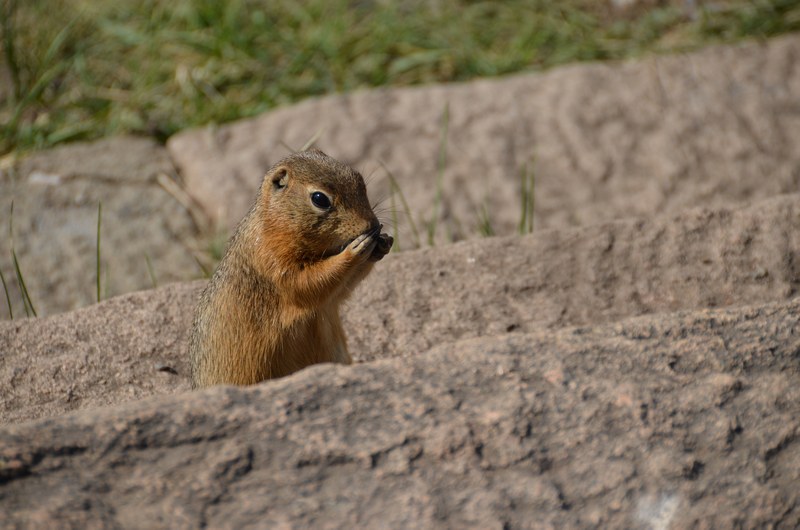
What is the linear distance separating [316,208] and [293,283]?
→ 0.88 ft

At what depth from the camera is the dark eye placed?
11.0 feet

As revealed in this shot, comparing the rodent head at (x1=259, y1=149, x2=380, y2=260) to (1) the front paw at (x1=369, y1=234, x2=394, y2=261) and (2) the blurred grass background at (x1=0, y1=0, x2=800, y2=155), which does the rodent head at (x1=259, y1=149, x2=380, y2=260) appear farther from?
(2) the blurred grass background at (x1=0, y1=0, x2=800, y2=155)

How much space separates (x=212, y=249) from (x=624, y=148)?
2.64 metres

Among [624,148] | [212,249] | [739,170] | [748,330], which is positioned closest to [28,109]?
[212,249]

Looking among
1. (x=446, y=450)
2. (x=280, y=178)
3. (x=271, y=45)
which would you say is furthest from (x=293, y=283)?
(x=271, y=45)

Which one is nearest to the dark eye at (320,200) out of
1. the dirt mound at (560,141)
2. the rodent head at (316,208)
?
the rodent head at (316,208)

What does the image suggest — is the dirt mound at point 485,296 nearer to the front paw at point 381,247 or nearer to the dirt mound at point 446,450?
the front paw at point 381,247

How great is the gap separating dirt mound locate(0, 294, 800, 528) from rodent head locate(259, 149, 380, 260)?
2.97 ft

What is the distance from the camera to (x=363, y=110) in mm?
6504

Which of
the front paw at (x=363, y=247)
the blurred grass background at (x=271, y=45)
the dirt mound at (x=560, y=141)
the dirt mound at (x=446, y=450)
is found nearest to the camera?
the dirt mound at (x=446, y=450)

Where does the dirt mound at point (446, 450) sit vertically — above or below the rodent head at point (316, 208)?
below

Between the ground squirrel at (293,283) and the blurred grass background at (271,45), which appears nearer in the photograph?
the ground squirrel at (293,283)

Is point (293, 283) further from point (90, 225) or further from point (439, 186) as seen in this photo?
point (90, 225)

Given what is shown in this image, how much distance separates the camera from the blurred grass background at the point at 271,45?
698 centimetres
